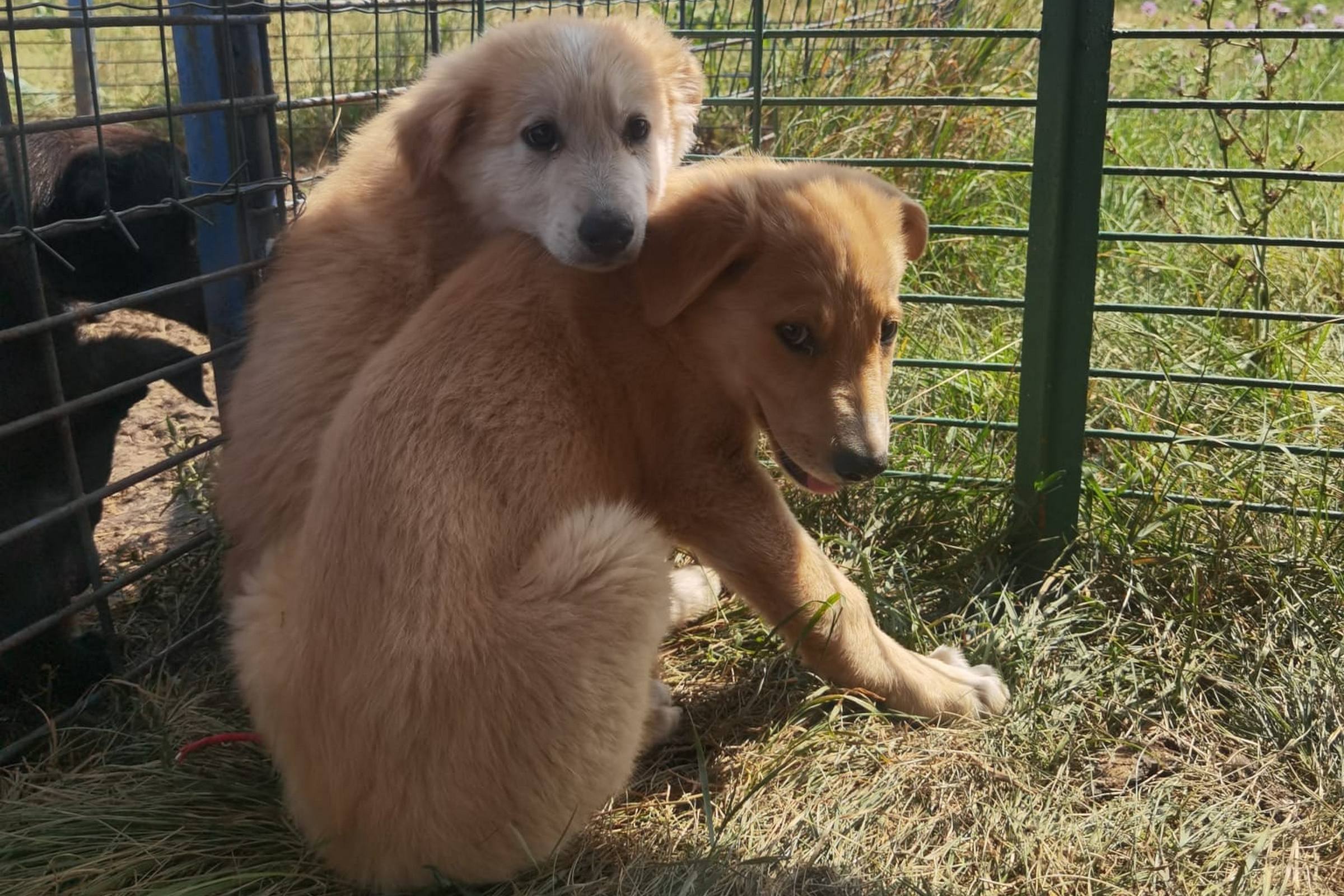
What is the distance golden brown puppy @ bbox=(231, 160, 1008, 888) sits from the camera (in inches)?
96.5

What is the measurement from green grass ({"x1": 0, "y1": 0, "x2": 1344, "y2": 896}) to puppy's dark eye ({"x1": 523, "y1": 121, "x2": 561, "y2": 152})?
4.87 ft

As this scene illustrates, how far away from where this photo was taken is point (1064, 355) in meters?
3.71

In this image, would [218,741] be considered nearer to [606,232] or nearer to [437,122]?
[606,232]

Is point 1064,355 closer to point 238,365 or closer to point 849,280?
point 849,280

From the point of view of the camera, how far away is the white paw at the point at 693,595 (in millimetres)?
3688

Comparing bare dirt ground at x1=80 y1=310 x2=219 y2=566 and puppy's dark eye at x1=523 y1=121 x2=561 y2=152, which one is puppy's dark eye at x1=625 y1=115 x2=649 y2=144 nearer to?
puppy's dark eye at x1=523 y1=121 x2=561 y2=152

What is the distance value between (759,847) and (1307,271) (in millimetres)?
3830

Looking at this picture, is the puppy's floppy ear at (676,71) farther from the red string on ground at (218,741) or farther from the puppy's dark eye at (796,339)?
the red string on ground at (218,741)

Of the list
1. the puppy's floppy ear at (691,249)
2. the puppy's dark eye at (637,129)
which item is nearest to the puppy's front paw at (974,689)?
the puppy's floppy ear at (691,249)

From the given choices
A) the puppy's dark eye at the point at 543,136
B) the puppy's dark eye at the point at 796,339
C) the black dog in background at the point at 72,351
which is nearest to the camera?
the puppy's dark eye at the point at 796,339

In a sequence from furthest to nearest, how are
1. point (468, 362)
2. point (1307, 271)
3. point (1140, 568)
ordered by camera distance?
point (1307, 271) → point (1140, 568) → point (468, 362)

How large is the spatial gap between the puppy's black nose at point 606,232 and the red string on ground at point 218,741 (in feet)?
5.09

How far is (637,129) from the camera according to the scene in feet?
12.3

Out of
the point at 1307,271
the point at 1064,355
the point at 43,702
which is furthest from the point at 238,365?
the point at 1307,271
